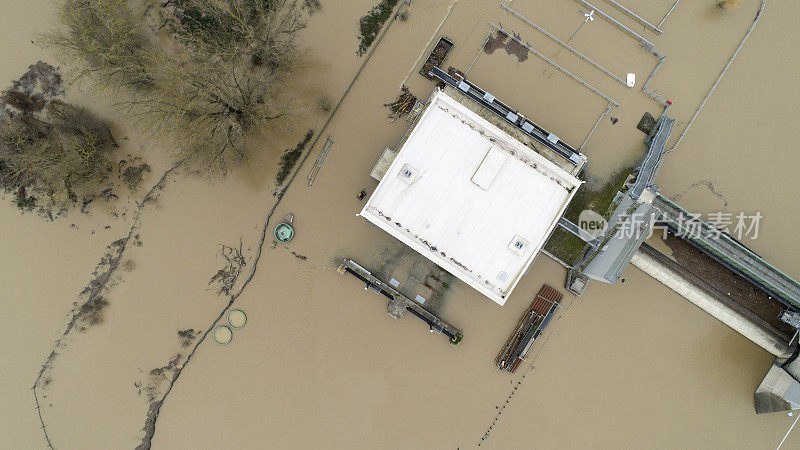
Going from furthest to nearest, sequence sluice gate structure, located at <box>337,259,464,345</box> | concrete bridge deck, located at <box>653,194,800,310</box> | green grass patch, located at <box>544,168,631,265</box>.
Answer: green grass patch, located at <box>544,168,631,265</box>, sluice gate structure, located at <box>337,259,464,345</box>, concrete bridge deck, located at <box>653,194,800,310</box>

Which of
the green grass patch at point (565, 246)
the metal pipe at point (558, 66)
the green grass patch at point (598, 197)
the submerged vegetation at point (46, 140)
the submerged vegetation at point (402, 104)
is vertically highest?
the metal pipe at point (558, 66)

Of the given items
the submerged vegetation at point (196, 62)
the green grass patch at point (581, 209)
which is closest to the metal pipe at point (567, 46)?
the green grass patch at point (581, 209)

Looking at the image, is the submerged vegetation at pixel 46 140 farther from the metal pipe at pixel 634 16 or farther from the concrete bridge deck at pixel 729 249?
the concrete bridge deck at pixel 729 249

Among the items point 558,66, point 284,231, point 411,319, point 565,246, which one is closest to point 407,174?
point 284,231

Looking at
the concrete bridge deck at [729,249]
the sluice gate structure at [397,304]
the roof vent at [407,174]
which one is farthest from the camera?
the sluice gate structure at [397,304]

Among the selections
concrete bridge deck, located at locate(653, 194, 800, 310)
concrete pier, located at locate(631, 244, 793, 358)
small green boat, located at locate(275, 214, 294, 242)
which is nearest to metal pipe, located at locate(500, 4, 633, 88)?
concrete bridge deck, located at locate(653, 194, 800, 310)

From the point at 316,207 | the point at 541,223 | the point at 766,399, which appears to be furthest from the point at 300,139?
the point at 766,399

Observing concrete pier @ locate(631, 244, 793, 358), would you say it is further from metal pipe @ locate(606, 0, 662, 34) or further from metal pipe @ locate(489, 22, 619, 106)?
metal pipe @ locate(606, 0, 662, 34)
